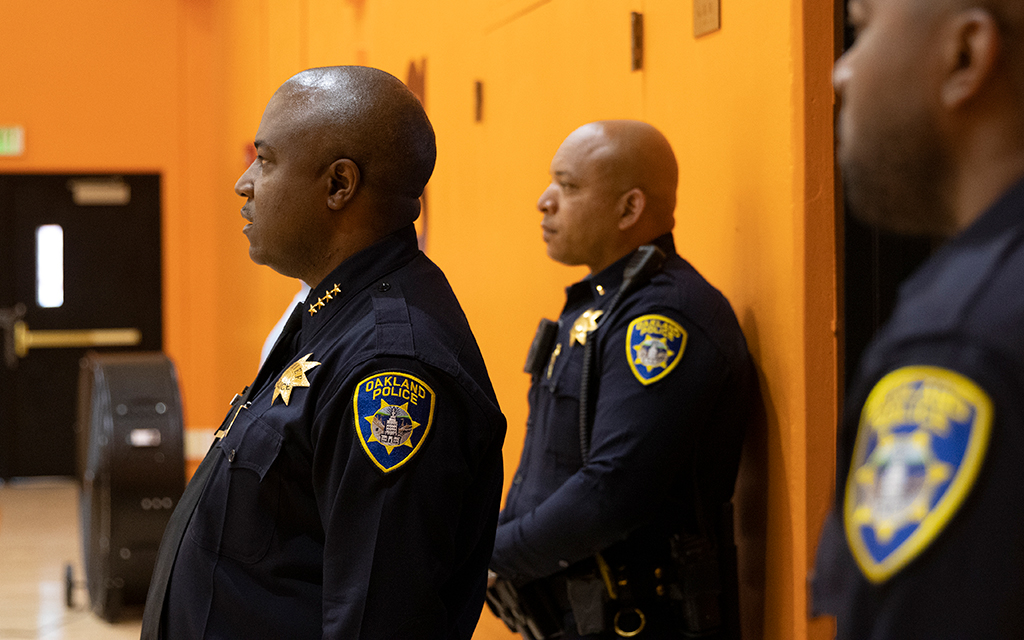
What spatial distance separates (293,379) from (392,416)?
194 millimetres

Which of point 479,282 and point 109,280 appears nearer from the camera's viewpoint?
point 479,282

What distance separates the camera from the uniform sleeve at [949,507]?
650mm

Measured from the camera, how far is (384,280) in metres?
1.57

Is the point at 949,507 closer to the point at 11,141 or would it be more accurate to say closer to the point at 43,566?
the point at 43,566

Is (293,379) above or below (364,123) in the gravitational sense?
below

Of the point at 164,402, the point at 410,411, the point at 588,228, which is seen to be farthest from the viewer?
the point at 164,402

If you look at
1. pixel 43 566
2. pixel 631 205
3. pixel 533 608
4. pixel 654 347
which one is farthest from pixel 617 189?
pixel 43 566

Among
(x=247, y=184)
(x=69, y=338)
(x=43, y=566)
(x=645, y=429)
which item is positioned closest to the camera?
(x=247, y=184)

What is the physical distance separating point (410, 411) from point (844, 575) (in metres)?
0.76

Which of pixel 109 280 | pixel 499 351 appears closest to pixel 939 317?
pixel 499 351

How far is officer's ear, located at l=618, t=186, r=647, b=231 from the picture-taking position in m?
2.38

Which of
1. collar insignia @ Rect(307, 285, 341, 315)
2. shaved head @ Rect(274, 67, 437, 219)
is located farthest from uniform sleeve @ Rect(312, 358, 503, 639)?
shaved head @ Rect(274, 67, 437, 219)

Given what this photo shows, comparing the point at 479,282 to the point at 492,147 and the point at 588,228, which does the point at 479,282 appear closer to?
the point at 492,147

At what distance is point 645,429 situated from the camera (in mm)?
2098
